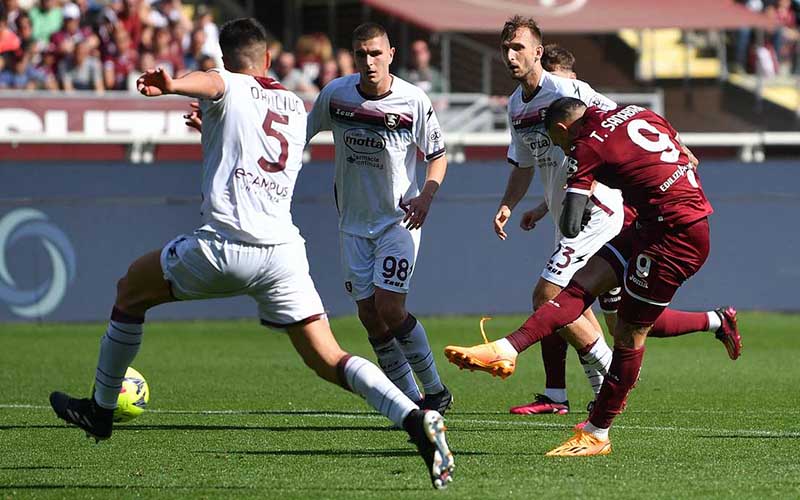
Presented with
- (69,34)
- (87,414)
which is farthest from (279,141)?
(69,34)

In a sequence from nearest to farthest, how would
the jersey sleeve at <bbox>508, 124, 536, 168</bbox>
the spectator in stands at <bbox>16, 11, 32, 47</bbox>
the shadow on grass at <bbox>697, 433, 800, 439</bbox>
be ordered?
the shadow on grass at <bbox>697, 433, 800, 439</bbox> < the jersey sleeve at <bbox>508, 124, 536, 168</bbox> < the spectator in stands at <bbox>16, 11, 32, 47</bbox>

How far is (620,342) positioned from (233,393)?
4.38 m

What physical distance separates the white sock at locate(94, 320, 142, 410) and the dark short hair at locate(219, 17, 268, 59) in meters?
1.46

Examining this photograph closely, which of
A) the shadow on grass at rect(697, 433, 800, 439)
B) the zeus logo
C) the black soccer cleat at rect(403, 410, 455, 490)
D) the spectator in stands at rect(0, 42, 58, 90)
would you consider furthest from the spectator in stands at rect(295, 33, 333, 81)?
the black soccer cleat at rect(403, 410, 455, 490)

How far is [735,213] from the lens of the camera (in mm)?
19000

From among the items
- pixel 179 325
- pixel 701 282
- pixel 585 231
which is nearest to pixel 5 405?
pixel 585 231

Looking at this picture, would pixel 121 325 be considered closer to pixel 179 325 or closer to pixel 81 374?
pixel 81 374

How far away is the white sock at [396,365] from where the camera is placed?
30.5ft

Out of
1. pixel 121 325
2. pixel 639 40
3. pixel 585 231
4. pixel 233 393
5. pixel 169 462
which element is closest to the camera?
pixel 121 325

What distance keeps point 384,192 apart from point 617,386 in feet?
7.64

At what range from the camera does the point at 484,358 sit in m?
7.15

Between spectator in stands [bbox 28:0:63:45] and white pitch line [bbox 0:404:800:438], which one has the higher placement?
white pitch line [bbox 0:404:800:438]

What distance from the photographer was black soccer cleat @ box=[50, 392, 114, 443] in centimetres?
730

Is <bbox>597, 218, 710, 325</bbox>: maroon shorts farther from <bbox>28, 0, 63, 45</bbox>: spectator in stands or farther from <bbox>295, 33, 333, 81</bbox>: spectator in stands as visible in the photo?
<bbox>28, 0, 63, 45</bbox>: spectator in stands
